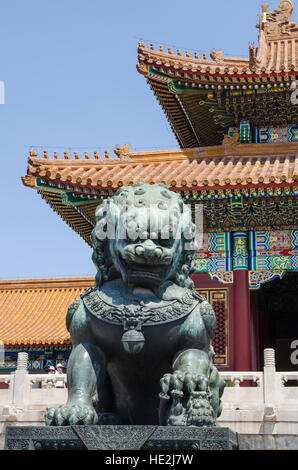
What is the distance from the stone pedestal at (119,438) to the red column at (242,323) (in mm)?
9384

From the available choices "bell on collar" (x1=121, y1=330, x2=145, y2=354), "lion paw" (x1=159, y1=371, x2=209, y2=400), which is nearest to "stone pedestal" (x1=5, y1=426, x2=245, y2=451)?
"lion paw" (x1=159, y1=371, x2=209, y2=400)

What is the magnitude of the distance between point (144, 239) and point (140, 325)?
55 centimetres

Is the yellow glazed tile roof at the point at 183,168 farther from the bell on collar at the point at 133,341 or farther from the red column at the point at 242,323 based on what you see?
the bell on collar at the point at 133,341

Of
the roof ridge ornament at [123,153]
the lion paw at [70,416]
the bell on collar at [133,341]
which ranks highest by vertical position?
the roof ridge ornament at [123,153]

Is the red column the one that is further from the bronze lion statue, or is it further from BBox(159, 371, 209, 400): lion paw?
BBox(159, 371, 209, 400): lion paw

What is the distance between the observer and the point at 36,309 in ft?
71.9

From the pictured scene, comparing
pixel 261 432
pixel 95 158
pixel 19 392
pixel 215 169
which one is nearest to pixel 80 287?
pixel 95 158

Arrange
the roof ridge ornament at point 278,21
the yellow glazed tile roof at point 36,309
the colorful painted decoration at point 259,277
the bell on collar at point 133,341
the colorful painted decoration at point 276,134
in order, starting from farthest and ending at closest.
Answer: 1. the yellow glazed tile roof at point 36,309
2. the roof ridge ornament at point 278,21
3. the colorful painted decoration at point 276,134
4. the colorful painted decoration at point 259,277
5. the bell on collar at point 133,341

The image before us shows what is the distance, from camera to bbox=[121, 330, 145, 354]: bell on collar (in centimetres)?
482

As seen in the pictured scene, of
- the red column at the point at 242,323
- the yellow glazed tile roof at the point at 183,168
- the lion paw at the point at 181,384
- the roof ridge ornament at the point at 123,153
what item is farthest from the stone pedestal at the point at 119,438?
the roof ridge ornament at the point at 123,153

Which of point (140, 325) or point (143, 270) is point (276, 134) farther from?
point (140, 325)

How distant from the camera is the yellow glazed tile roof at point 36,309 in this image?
62.6 ft

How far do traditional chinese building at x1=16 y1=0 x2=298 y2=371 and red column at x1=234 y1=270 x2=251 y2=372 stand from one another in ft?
0.06

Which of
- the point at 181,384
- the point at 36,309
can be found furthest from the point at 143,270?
the point at 36,309
